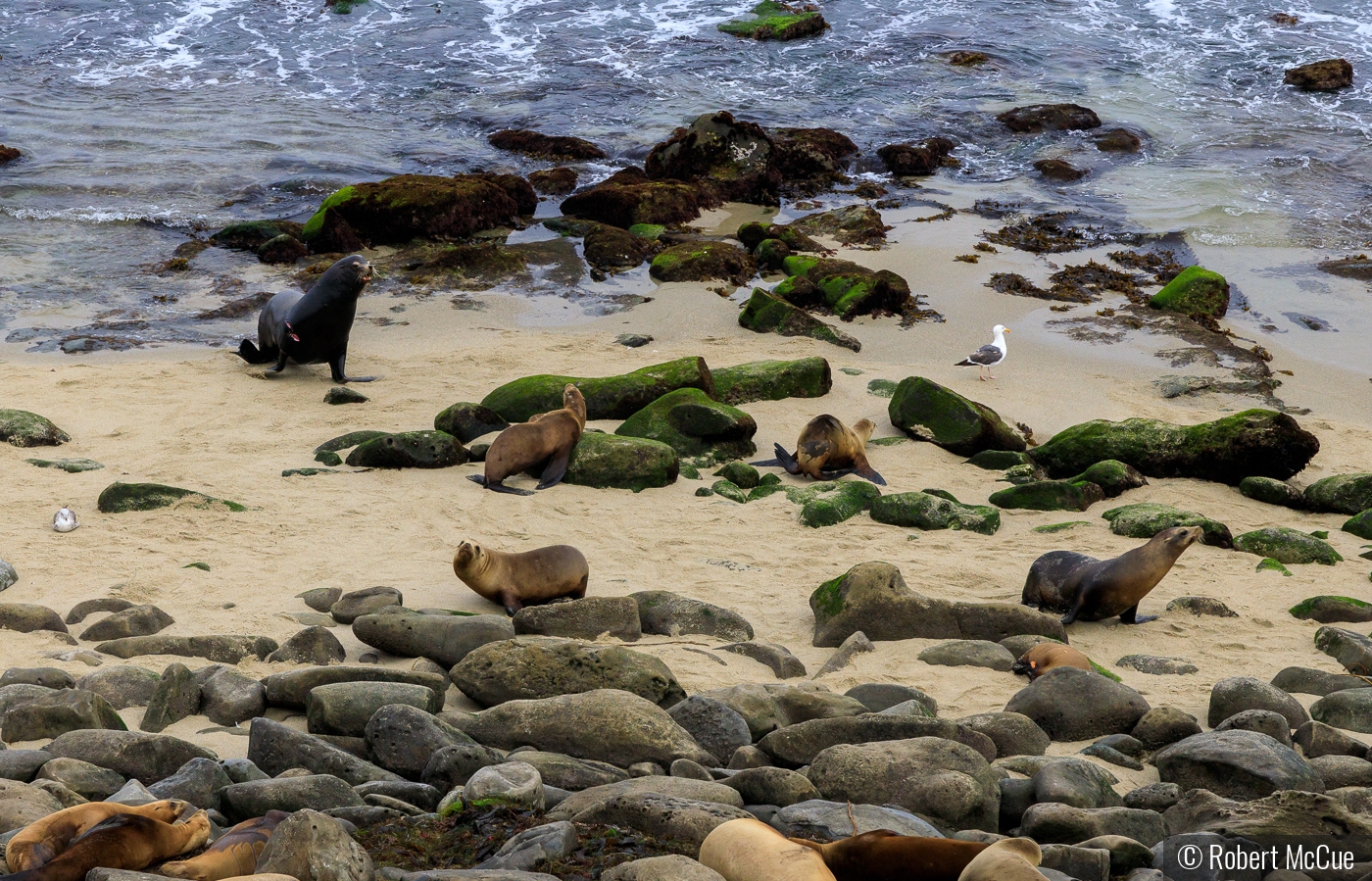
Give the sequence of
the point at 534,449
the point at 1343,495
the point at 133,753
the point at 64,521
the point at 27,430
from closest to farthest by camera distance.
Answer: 1. the point at 133,753
2. the point at 64,521
3. the point at 534,449
4. the point at 1343,495
5. the point at 27,430

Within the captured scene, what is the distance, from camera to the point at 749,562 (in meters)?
7.43

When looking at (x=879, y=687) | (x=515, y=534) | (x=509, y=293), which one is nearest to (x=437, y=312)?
(x=509, y=293)

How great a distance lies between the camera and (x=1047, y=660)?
5.72 metres

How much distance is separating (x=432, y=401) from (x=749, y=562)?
4.27 metres

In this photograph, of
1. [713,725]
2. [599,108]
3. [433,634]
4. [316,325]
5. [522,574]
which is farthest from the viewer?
[599,108]

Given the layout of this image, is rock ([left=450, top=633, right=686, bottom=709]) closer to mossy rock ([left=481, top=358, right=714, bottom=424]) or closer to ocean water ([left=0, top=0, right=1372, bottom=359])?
mossy rock ([left=481, top=358, right=714, bottom=424])

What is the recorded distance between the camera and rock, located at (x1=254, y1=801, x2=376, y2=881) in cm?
321

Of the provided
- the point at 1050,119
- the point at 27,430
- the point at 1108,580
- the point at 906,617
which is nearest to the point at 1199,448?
the point at 1108,580

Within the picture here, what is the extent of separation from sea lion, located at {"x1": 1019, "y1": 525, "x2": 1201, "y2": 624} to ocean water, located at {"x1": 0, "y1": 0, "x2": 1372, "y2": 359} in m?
7.65

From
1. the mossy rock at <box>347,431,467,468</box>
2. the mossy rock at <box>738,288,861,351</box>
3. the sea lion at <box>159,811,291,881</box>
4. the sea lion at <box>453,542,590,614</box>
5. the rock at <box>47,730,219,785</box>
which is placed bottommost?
the mossy rock at <box>738,288,861,351</box>

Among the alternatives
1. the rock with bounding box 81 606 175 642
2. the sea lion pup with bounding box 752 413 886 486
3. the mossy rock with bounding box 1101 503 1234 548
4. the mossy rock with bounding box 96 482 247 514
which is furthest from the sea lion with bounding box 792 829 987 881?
the sea lion pup with bounding box 752 413 886 486

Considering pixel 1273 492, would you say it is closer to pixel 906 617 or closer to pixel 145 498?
pixel 906 617

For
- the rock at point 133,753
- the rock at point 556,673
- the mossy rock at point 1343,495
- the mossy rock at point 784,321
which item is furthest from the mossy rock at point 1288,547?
the rock at point 133,753

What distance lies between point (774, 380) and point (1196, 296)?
19.6 ft
